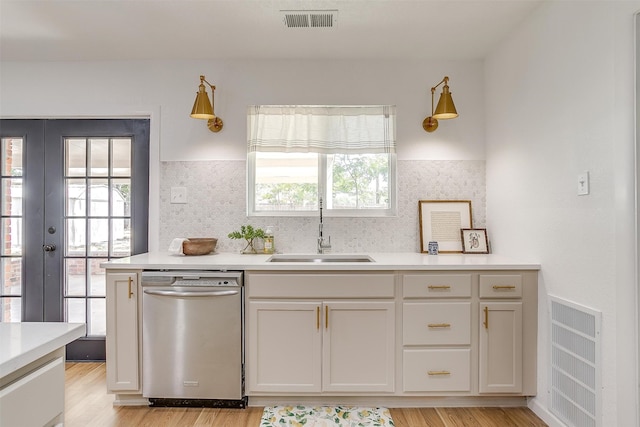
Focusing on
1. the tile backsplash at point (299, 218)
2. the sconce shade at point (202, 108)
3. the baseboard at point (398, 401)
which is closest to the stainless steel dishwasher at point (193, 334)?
the baseboard at point (398, 401)

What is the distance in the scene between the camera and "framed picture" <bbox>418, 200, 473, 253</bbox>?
311 cm

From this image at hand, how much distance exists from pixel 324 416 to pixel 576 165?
2.00m

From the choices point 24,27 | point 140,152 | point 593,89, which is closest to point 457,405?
point 593,89

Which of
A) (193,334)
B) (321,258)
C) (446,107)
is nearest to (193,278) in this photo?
(193,334)

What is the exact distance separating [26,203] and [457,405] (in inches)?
140

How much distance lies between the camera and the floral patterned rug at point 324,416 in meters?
2.29

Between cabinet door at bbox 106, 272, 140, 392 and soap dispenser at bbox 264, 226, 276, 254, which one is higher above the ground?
soap dispenser at bbox 264, 226, 276, 254

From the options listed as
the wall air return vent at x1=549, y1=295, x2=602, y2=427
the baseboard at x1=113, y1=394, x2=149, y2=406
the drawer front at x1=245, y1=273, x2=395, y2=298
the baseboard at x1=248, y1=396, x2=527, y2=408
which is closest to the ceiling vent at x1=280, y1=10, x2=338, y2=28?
the drawer front at x1=245, y1=273, x2=395, y2=298

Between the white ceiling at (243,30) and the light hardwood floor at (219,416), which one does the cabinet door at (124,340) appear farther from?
the white ceiling at (243,30)

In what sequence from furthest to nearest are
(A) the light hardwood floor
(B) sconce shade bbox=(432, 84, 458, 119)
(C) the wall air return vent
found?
1. (B) sconce shade bbox=(432, 84, 458, 119)
2. (A) the light hardwood floor
3. (C) the wall air return vent

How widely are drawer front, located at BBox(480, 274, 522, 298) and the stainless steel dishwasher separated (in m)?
1.51

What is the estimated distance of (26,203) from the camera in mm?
3156

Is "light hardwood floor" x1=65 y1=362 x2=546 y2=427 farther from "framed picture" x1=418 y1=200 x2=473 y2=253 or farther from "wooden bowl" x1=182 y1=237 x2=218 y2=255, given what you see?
"framed picture" x1=418 y1=200 x2=473 y2=253

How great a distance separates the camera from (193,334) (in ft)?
7.97
